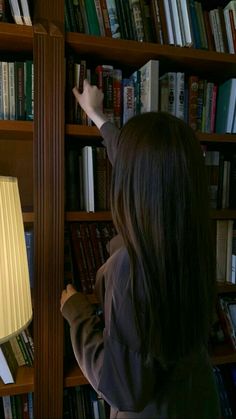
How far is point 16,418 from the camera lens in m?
1.09

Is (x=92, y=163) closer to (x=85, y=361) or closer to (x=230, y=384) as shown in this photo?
(x=85, y=361)

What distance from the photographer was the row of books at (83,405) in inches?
44.8

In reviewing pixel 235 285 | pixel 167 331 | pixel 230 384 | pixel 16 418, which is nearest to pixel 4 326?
pixel 167 331

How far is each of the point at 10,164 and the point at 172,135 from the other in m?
0.74

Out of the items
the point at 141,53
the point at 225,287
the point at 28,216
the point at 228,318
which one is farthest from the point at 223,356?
the point at 141,53

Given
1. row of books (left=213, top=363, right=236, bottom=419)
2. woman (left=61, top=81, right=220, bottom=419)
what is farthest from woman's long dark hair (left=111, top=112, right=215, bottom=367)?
row of books (left=213, top=363, right=236, bottom=419)

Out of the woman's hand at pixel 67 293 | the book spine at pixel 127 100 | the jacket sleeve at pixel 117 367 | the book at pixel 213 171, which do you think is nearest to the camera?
the jacket sleeve at pixel 117 367

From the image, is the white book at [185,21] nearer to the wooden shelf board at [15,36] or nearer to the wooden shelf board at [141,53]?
the wooden shelf board at [141,53]

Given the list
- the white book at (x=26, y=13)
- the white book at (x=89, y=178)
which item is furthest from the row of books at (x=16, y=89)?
the white book at (x=89, y=178)

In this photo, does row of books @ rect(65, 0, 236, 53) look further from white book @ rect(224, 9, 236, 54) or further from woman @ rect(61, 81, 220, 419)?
woman @ rect(61, 81, 220, 419)

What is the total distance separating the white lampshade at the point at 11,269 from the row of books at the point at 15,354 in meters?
0.38

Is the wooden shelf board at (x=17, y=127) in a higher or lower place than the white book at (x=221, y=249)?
higher

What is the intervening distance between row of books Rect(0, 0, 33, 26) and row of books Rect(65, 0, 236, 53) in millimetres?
123

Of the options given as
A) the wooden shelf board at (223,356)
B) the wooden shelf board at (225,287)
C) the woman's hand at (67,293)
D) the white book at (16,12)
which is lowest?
the wooden shelf board at (223,356)
